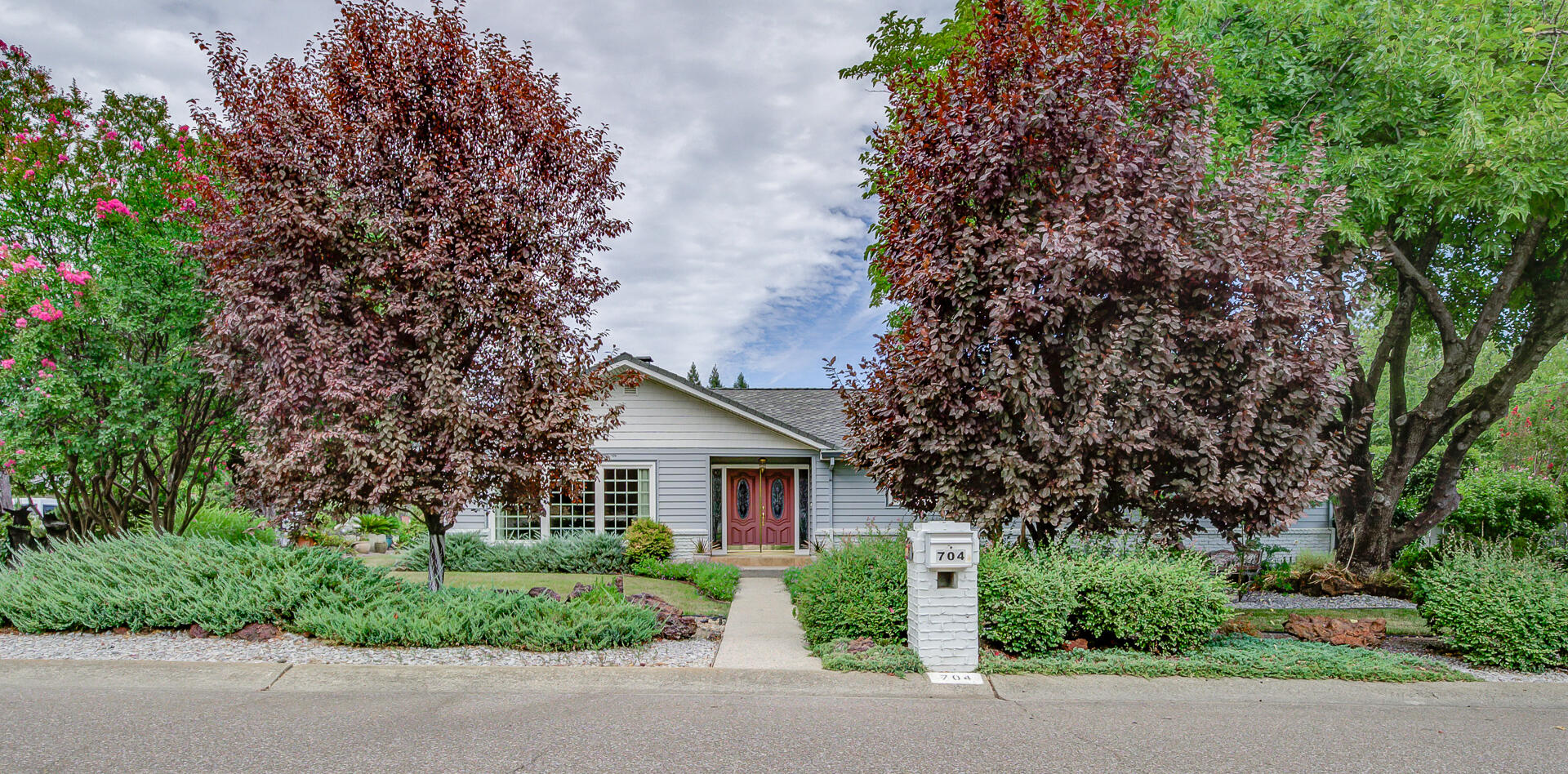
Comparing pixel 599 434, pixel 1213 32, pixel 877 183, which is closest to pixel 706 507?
pixel 599 434

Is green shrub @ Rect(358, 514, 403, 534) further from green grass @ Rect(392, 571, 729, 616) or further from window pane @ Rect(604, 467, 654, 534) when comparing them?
window pane @ Rect(604, 467, 654, 534)

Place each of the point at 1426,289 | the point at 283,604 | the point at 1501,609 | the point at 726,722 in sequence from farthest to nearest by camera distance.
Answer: the point at 1426,289
the point at 283,604
the point at 1501,609
the point at 726,722

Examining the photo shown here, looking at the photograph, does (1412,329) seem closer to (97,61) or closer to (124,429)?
(124,429)

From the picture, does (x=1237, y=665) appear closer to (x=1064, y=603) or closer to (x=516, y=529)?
(x=1064, y=603)

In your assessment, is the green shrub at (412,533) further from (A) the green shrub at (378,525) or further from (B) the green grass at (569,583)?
(B) the green grass at (569,583)

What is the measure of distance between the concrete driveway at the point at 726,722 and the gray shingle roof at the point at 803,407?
29.9ft

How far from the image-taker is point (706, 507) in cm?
1495

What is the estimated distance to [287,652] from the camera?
6.26m

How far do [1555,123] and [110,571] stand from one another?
14394mm

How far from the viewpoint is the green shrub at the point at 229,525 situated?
12328mm

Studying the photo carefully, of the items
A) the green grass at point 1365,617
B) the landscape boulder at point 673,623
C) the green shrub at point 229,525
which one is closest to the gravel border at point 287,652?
the landscape boulder at point 673,623

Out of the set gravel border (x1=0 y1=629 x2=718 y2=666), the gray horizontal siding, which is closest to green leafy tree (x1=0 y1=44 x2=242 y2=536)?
gravel border (x1=0 y1=629 x2=718 y2=666)

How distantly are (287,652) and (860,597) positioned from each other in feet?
15.6

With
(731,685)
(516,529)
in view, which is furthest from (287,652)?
(516,529)
